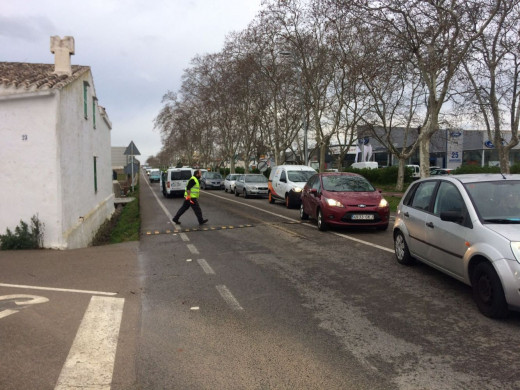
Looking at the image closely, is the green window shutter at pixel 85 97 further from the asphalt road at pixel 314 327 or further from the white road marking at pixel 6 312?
the white road marking at pixel 6 312

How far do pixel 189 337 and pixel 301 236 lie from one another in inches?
253

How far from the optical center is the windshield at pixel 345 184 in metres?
11.4

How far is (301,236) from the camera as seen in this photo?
33.9 feet

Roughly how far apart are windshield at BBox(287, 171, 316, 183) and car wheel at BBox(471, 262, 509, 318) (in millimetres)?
13995

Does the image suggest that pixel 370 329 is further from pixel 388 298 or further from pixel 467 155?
pixel 467 155

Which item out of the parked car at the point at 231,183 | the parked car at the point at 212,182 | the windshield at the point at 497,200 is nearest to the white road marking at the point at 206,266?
the windshield at the point at 497,200

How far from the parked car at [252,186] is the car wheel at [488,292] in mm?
20598

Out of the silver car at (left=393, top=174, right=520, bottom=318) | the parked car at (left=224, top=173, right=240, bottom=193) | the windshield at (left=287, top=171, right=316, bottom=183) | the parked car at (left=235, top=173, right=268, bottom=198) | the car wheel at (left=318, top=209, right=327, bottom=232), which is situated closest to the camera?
the silver car at (left=393, top=174, right=520, bottom=318)

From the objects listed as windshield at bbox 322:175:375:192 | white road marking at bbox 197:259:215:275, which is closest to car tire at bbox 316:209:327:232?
windshield at bbox 322:175:375:192

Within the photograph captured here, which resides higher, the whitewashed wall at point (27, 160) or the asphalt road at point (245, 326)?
the whitewashed wall at point (27, 160)

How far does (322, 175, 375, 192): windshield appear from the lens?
11.4 m

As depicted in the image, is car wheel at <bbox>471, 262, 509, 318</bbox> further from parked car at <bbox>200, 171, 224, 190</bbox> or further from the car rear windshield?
parked car at <bbox>200, 171, 224, 190</bbox>

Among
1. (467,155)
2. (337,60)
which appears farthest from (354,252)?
(467,155)

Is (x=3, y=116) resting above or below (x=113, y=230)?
above
